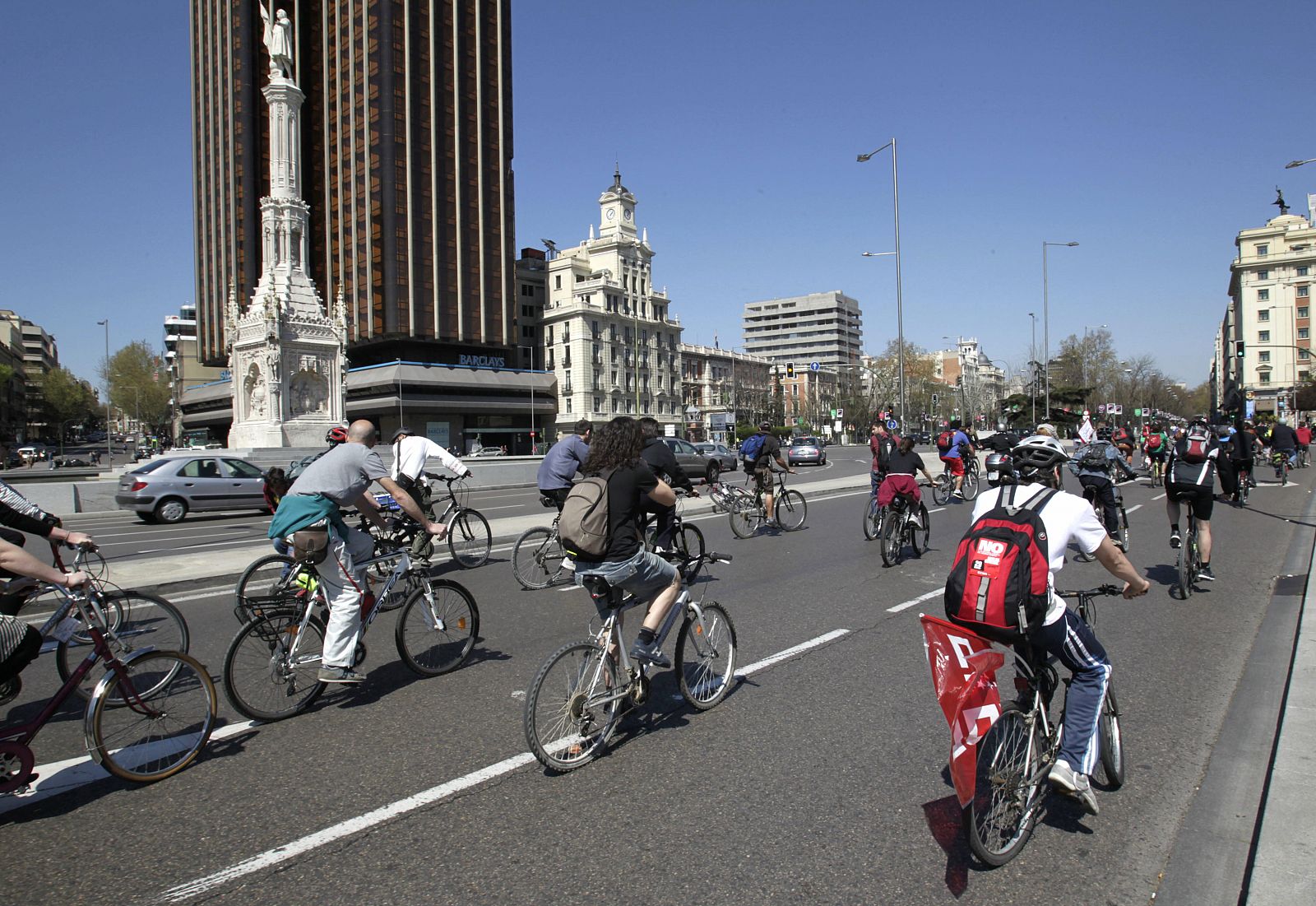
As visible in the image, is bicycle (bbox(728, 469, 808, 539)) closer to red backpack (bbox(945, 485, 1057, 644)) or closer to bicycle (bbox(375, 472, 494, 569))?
bicycle (bbox(375, 472, 494, 569))

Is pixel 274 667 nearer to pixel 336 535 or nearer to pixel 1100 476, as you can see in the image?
pixel 336 535

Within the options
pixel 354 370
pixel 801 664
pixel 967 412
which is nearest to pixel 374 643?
pixel 801 664

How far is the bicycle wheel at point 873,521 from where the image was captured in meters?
11.3

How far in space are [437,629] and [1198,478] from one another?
25.0ft

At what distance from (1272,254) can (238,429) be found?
113294mm

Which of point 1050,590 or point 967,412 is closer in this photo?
point 1050,590

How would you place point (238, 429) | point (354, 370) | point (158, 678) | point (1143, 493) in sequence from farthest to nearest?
1. point (354, 370)
2. point (238, 429)
3. point (1143, 493)
4. point (158, 678)

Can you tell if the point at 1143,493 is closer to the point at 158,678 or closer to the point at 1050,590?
the point at 1050,590

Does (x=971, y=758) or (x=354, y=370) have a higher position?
(x=354, y=370)

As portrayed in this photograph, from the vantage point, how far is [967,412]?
95375 mm

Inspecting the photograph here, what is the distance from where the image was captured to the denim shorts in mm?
4262

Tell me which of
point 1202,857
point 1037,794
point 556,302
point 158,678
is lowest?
point 1202,857

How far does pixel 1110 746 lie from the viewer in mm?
3705

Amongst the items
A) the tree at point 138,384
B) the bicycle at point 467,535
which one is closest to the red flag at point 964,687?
the bicycle at point 467,535
